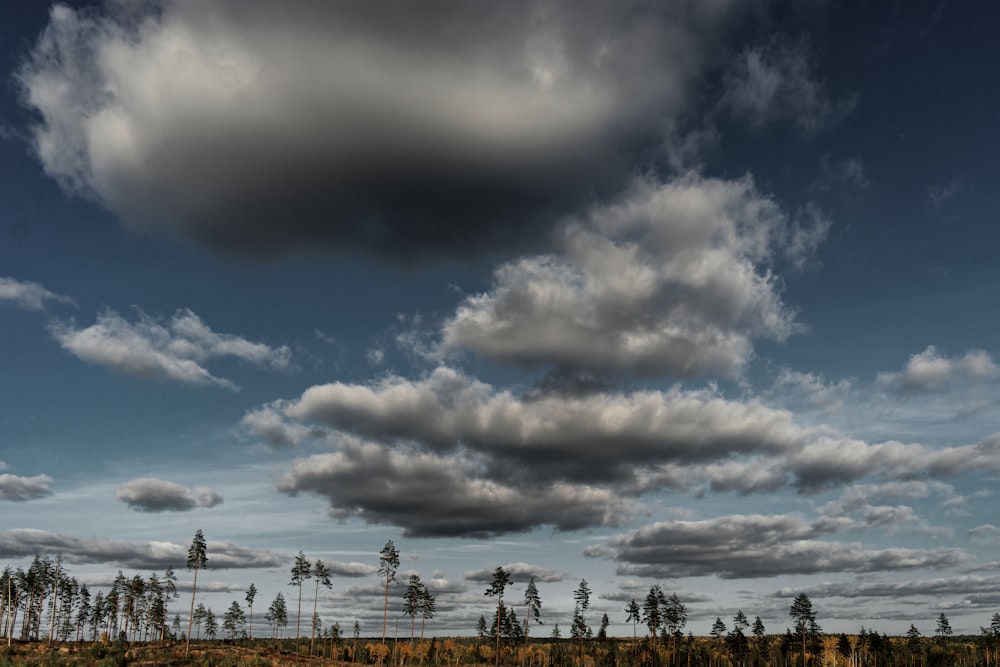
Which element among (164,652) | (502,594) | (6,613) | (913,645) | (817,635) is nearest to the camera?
(164,652)

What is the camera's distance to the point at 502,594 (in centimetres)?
11581

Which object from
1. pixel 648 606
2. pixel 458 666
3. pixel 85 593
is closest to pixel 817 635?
pixel 648 606

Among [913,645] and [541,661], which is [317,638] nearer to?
[541,661]

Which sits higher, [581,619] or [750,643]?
[581,619]

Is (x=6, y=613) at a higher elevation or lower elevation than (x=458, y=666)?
higher

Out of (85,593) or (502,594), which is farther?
(85,593)

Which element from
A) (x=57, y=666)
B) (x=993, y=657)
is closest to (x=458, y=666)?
(x=57, y=666)

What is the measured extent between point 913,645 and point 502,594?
427 feet

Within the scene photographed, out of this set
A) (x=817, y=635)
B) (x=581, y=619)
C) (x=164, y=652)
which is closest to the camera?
(x=164, y=652)

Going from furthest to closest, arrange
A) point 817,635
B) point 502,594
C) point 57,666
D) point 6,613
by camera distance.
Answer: point 817,635 < point 6,613 < point 502,594 < point 57,666

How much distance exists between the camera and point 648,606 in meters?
142

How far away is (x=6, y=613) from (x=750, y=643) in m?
177

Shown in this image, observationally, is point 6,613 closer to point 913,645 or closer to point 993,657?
point 913,645

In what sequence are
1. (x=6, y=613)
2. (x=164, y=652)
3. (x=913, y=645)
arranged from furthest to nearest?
(x=913, y=645) < (x=6, y=613) < (x=164, y=652)
